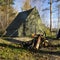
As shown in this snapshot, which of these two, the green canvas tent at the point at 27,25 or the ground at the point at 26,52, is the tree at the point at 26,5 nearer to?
the green canvas tent at the point at 27,25

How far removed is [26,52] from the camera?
18.1 meters

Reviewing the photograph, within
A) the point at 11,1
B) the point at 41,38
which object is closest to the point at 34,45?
the point at 41,38

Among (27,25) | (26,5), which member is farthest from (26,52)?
(26,5)

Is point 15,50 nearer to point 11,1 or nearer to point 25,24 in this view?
point 25,24

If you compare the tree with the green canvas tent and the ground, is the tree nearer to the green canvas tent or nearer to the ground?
the green canvas tent

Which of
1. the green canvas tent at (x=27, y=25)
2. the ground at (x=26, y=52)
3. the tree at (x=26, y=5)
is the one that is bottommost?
the ground at (x=26, y=52)

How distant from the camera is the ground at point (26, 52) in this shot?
16484 mm

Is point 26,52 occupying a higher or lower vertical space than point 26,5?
lower

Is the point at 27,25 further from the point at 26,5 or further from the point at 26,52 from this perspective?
the point at 26,5

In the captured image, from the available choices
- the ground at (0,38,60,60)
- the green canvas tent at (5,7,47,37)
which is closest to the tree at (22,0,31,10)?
the green canvas tent at (5,7,47,37)

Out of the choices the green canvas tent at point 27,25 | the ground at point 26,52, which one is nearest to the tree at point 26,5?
the green canvas tent at point 27,25

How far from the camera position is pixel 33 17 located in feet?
108

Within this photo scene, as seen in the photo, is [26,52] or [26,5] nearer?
[26,52]

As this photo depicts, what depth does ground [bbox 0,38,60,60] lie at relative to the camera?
54.1 ft
